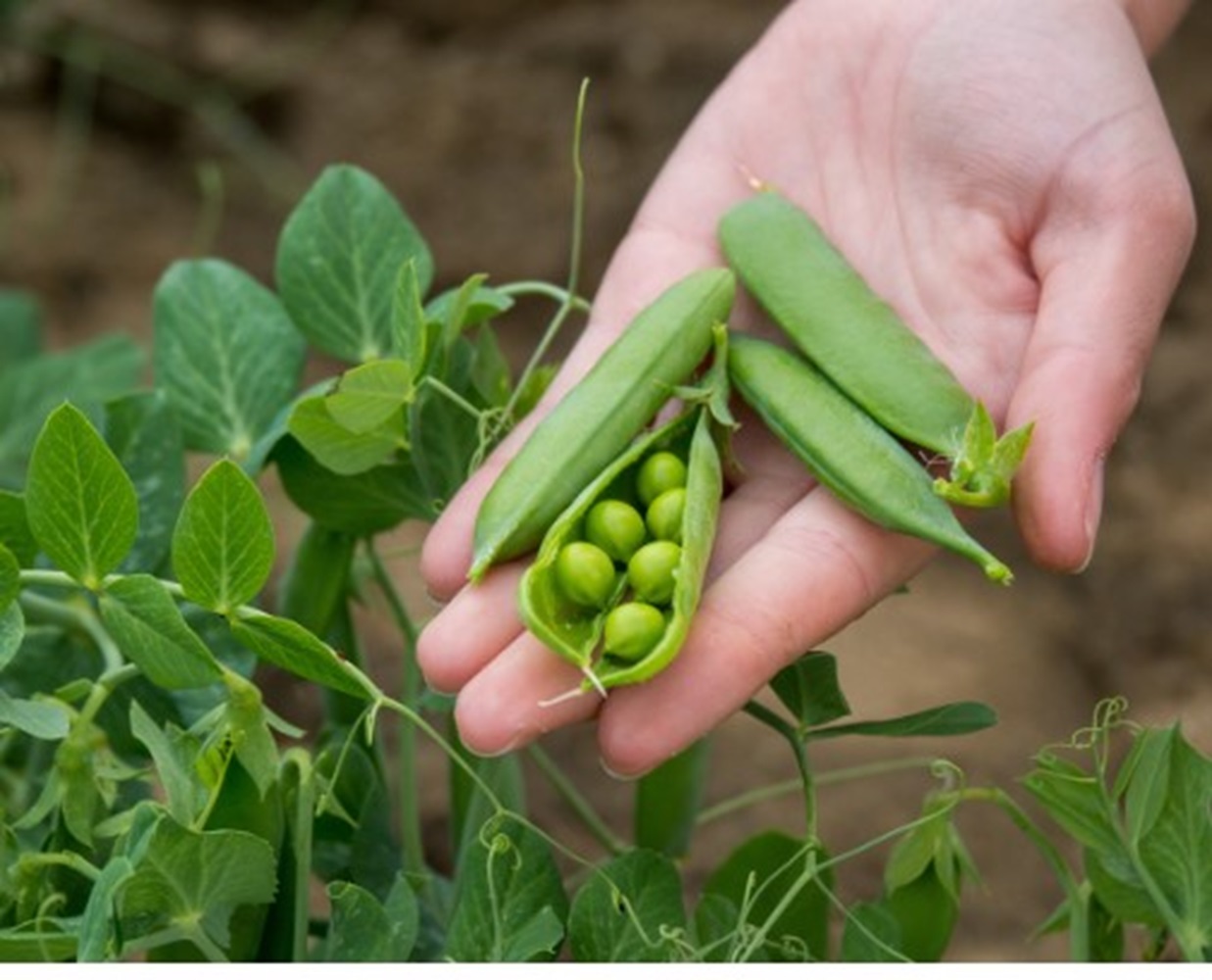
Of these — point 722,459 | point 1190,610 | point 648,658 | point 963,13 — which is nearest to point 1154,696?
point 1190,610

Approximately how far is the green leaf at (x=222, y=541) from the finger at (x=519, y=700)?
101mm

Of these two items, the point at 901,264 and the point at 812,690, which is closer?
the point at 812,690

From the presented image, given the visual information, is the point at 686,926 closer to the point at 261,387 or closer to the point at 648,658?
the point at 648,658

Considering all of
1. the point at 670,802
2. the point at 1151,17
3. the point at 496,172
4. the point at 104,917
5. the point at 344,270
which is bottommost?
the point at 496,172

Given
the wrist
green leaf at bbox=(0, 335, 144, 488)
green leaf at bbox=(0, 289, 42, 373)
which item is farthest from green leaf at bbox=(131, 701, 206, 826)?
green leaf at bbox=(0, 289, 42, 373)

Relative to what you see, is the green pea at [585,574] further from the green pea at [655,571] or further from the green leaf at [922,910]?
the green leaf at [922,910]

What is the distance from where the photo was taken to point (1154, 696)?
1.85m

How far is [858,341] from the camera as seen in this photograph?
100cm

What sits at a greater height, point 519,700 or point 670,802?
point 519,700

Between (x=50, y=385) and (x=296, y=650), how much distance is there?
2.17ft

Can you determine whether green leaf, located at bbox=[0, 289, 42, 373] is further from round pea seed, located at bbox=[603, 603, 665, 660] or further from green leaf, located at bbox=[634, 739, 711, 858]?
round pea seed, located at bbox=[603, 603, 665, 660]

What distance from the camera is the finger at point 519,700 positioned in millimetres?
840

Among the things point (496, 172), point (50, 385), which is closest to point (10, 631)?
point (50, 385)

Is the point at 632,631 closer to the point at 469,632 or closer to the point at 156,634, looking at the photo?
the point at 469,632
